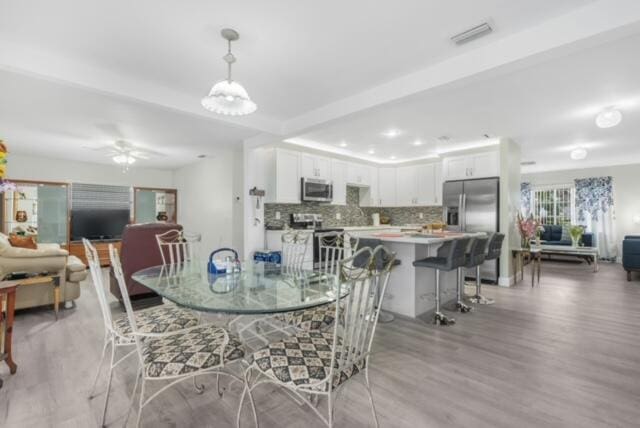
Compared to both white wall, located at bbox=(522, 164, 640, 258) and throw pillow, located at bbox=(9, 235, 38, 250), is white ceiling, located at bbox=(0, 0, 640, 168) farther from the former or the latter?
white wall, located at bbox=(522, 164, 640, 258)

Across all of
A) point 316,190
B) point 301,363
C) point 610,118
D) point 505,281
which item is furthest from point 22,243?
point 610,118

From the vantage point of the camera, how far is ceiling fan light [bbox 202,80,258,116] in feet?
7.06

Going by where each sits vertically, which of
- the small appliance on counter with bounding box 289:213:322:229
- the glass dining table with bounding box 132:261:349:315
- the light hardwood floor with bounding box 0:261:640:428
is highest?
the small appliance on counter with bounding box 289:213:322:229

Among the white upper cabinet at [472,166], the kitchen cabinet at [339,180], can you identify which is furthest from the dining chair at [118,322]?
the white upper cabinet at [472,166]

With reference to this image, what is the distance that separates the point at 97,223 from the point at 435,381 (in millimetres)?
7785

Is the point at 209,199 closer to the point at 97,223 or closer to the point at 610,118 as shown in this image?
the point at 97,223

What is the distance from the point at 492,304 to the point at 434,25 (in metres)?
3.44

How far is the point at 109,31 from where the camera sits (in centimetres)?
219

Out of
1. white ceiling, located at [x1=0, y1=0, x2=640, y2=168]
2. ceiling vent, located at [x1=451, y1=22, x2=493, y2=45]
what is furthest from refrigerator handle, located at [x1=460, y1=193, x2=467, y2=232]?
ceiling vent, located at [x1=451, y1=22, x2=493, y2=45]

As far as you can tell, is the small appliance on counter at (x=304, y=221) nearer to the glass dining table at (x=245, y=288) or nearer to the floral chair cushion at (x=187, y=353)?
the glass dining table at (x=245, y=288)

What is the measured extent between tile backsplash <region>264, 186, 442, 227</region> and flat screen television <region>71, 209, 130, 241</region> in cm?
430

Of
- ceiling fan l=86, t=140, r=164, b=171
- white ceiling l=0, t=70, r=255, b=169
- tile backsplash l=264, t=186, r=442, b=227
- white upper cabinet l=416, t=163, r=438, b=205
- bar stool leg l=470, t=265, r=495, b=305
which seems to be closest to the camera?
white ceiling l=0, t=70, r=255, b=169

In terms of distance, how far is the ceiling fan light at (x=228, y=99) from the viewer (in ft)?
7.06

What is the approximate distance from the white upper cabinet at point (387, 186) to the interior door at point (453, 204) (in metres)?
1.46
